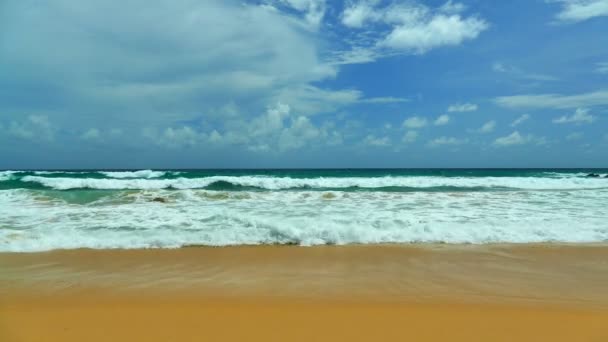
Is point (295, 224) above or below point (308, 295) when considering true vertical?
above

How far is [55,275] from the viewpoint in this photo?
475 centimetres

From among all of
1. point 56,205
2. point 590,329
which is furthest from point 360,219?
point 56,205

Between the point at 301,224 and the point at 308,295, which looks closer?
the point at 308,295

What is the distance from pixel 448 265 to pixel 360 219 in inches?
134

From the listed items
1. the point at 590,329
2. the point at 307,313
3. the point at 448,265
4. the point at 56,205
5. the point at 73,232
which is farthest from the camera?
the point at 56,205

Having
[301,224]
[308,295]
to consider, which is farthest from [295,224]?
[308,295]

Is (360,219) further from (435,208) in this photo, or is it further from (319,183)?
(319,183)

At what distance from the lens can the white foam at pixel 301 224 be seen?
21.9ft

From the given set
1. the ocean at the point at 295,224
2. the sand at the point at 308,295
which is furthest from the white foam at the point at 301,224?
the sand at the point at 308,295

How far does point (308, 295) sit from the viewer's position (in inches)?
155

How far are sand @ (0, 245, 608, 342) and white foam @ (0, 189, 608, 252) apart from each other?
68 centimetres

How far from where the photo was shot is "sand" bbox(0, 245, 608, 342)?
310 centimetres

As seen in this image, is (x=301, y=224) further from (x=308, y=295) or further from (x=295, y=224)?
(x=308, y=295)

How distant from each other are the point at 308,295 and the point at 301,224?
3702 mm
